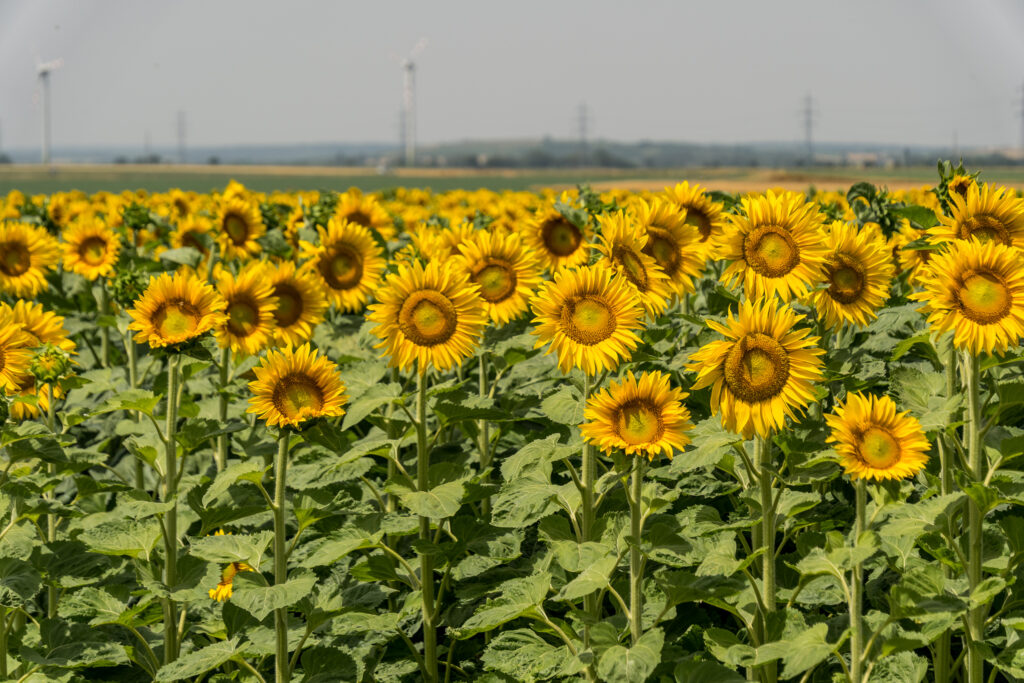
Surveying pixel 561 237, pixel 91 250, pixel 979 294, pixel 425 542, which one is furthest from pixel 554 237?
pixel 91 250

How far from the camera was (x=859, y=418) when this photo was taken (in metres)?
3.04

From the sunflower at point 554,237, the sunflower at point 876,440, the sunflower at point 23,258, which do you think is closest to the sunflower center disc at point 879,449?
the sunflower at point 876,440

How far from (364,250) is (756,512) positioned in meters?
→ 2.70

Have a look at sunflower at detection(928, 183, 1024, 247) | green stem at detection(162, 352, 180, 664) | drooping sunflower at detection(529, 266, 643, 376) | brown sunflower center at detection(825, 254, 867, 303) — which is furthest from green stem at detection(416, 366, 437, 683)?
sunflower at detection(928, 183, 1024, 247)

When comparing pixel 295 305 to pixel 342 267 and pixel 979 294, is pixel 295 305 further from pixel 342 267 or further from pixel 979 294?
pixel 979 294

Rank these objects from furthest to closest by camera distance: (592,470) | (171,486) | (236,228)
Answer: (236,228) → (171,486) → (592,470)

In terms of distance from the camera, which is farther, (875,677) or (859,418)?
(875,677)

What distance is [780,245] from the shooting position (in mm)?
3637

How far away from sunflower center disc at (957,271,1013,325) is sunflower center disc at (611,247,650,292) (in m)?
1.13

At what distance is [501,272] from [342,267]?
4.42 ft

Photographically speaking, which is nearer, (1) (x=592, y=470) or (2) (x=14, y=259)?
(1) (x=592, y=470)

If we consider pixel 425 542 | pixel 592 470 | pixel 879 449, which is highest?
pixel 879 449

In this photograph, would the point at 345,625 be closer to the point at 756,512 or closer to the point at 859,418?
the point at 756,512

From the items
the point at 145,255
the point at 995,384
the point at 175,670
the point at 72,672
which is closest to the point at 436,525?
the point at 175,670
